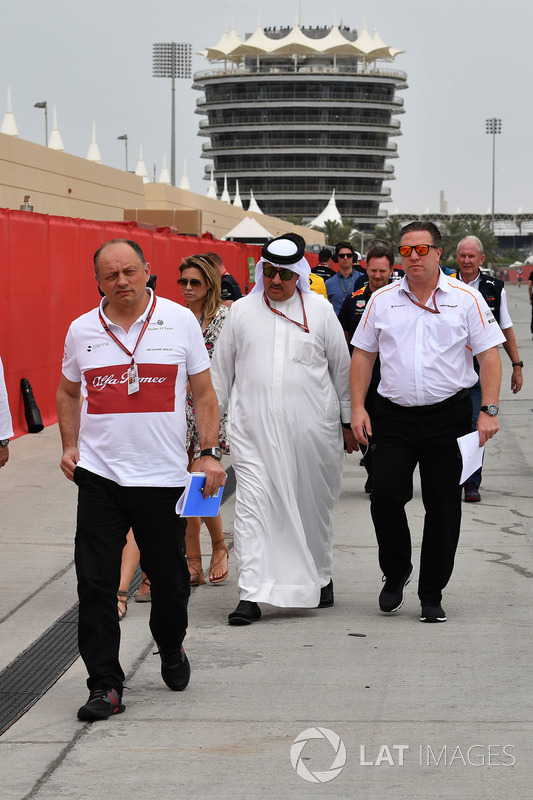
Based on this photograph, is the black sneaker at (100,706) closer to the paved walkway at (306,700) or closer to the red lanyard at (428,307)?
the paved walkway at (306,700)

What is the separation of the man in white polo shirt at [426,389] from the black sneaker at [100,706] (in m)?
1.99

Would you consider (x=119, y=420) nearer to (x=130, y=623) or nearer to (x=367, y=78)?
(x=130, y=623)

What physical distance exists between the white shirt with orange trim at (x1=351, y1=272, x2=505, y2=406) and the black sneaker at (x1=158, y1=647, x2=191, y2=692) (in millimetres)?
1832

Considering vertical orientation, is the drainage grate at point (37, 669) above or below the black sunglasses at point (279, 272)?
below

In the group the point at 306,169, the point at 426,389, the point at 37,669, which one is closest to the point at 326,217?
the point at 306,169

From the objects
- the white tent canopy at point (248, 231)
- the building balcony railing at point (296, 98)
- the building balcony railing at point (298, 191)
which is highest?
the building balcony railing at point (296, 98)

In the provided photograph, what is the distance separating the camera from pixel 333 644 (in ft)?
20.8

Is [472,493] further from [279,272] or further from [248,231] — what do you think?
[248,231]

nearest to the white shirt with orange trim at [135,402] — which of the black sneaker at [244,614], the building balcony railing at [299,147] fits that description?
the black sneaker at [244,614]

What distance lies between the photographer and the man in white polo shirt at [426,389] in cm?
668

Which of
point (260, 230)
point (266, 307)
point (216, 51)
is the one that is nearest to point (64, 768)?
point (266, 307)

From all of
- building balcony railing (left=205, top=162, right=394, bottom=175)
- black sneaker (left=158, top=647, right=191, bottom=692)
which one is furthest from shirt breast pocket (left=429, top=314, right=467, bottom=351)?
building balcony railing (left=205, top=162, right=394, bottom=175)

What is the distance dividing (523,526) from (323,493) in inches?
103

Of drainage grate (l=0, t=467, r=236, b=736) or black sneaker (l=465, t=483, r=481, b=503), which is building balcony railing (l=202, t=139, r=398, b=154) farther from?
drainage grate (l=0, t=467, r=236, b=736)
